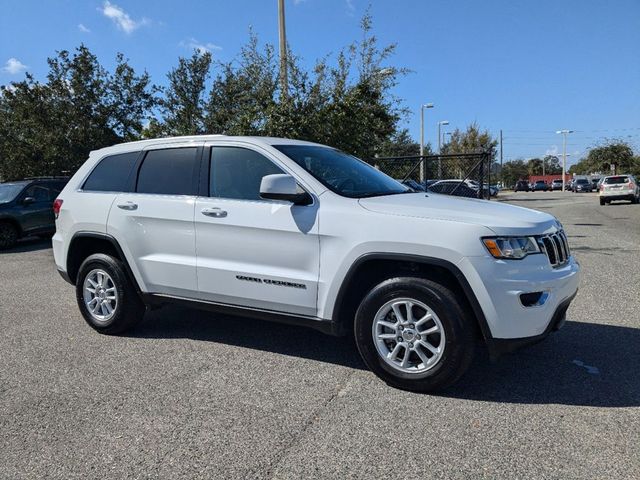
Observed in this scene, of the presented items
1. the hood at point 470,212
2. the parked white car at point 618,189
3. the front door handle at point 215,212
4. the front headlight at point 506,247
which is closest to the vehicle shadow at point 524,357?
the front headlight at point 506,247

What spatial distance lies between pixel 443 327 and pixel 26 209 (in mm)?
12500

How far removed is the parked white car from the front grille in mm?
26182

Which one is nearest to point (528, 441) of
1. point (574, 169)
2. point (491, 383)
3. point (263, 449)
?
point (491, 383)

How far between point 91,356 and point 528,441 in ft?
11.6

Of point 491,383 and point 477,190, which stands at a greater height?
point 477,190

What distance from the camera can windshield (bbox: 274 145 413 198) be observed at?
420cm

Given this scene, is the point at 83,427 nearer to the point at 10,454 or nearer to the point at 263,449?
the point at 10,454

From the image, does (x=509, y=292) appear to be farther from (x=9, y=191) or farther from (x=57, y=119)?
(x=57, y=119)

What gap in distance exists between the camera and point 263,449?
9.66 ft

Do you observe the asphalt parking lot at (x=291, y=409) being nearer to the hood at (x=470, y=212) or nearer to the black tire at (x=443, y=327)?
the black tire at (x=443, y=327)

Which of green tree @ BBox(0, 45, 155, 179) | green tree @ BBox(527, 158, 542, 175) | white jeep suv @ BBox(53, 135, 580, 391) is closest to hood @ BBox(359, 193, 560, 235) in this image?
white jeep suv @ BBox(53, 135, 580, 391)

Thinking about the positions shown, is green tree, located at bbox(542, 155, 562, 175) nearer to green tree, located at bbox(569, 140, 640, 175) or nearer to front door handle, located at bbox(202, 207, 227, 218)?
green tree, located at bbox(569, 140, 640, 175)

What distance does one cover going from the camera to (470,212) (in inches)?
143

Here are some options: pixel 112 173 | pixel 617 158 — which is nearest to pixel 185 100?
pixel 112 173
